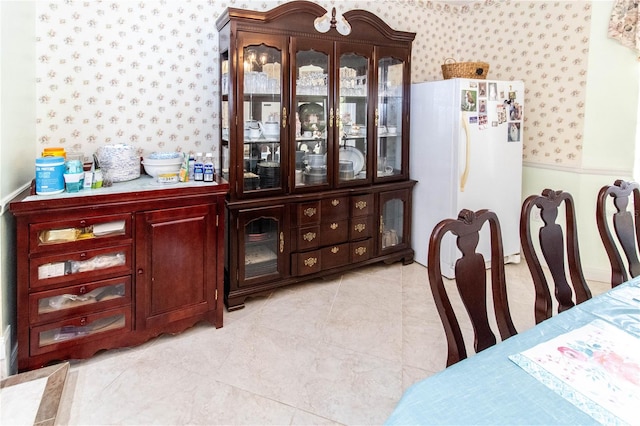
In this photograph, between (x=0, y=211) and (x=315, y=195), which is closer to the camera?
(x=0, y=211)

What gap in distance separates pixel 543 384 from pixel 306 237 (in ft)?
7.95

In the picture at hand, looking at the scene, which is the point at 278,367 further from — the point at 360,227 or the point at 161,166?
the point at 360,227

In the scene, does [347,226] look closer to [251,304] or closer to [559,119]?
[251,304]

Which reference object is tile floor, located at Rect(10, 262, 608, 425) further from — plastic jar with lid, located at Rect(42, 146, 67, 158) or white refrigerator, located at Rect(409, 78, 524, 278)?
plastic jar with lid, located at Rect(42, 146, 67, 158)

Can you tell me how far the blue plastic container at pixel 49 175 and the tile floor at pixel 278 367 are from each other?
37.7 inches

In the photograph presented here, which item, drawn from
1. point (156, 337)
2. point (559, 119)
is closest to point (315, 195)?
point (156, 337)

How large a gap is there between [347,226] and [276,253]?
0.67 meters

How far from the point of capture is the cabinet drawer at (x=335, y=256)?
3439 mm

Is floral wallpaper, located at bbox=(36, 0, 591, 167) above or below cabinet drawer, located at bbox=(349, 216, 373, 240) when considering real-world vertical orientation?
above

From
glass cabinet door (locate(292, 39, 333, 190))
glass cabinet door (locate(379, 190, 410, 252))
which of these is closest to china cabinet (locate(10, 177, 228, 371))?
glass cabinet door (locate(292, 39, 333, 190))

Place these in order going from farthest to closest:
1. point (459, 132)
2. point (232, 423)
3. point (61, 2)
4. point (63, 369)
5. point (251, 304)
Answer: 1. point (459, 132)
2. point (251, 304)
3. point (61, 2)
4. point (63, 369)
5. point (232, 423)

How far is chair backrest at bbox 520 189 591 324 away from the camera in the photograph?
63.4 inches

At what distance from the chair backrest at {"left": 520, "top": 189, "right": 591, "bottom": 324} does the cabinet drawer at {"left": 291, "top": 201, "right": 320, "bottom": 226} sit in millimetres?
1843

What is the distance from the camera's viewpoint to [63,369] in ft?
7.27
